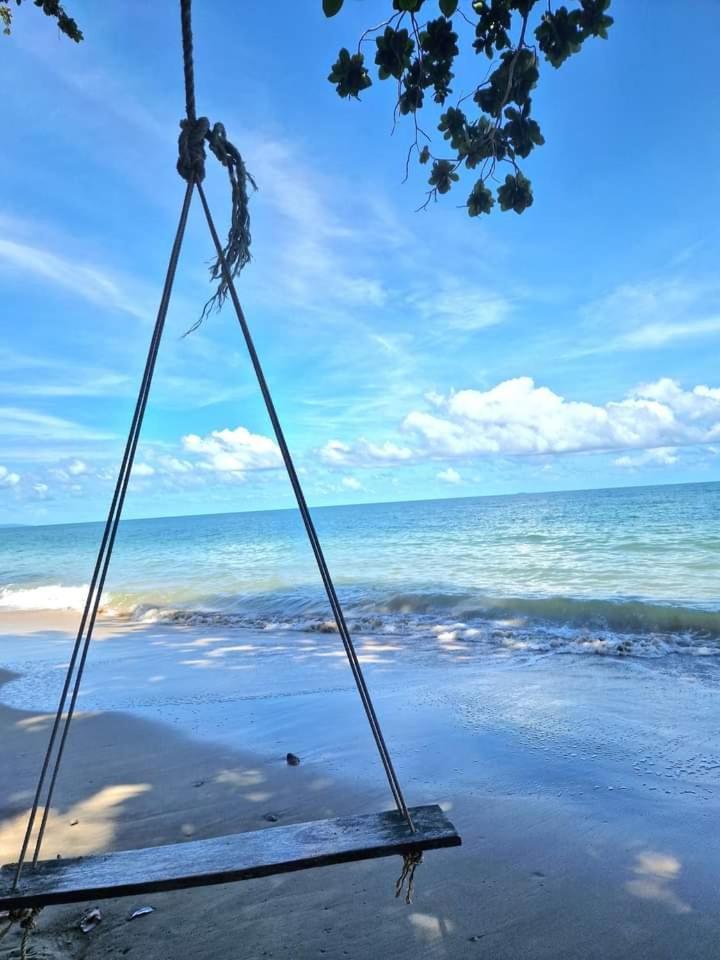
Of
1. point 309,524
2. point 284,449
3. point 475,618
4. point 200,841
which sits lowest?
point 475,618

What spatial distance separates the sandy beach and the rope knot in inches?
95.0

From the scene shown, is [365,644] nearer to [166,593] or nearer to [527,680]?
[527,680]

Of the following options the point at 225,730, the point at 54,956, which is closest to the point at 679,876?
the point at 54,956

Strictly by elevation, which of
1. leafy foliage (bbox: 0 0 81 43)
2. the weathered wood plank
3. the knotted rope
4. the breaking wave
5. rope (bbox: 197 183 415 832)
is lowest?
the breaking wave

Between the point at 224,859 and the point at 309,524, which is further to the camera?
the point at 309,524

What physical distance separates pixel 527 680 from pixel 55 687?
13.4ft

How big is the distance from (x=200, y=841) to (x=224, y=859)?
0.16m

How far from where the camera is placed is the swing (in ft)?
5.14

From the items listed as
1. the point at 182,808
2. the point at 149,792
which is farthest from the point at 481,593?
the point at 182,808

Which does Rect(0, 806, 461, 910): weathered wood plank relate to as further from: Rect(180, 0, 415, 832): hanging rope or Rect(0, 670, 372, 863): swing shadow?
Rect(0, 670, 372, 863): swing shadow

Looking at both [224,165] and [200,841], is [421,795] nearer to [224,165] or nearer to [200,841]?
[200,841]

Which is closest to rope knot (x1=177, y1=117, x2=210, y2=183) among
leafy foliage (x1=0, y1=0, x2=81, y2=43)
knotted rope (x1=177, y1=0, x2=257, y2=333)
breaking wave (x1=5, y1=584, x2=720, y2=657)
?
knotted rope (x1=177, y1=0, x2=257, y2=333)

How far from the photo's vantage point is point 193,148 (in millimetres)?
2033

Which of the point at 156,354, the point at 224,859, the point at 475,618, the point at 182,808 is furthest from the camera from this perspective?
the point at 475,618
